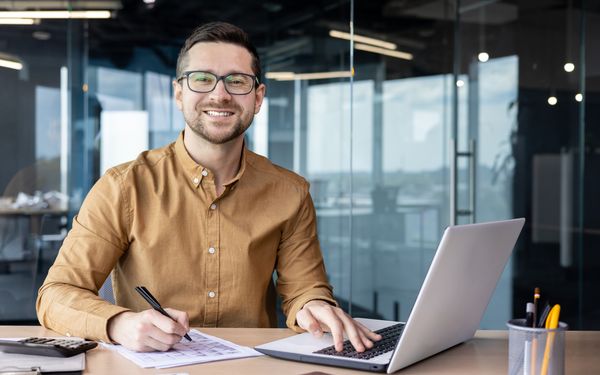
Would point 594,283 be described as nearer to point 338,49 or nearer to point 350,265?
point 350,265

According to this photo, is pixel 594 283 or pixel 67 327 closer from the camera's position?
pixel 67 327

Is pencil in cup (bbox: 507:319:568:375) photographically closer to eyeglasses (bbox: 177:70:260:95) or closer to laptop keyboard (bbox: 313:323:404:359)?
laptop keyboard (bbox: 313:323:404:359)

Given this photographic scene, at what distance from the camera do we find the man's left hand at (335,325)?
62.4 inches

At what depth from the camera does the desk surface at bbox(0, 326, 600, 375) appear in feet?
4.85

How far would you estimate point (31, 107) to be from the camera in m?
4.17

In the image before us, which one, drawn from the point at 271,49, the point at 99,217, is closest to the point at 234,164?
the point at 99,217

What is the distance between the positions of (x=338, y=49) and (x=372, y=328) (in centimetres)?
279

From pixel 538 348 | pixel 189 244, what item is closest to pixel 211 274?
pixel 189 244

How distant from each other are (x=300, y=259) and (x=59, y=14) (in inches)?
102

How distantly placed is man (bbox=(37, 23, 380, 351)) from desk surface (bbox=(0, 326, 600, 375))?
0.66 ft

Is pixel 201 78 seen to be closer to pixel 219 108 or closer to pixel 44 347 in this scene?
pixel 219 108

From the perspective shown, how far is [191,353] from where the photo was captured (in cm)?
158

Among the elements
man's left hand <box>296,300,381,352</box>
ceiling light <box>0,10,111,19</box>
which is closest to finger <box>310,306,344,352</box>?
man's left hand <box>296,300,381,352</box>

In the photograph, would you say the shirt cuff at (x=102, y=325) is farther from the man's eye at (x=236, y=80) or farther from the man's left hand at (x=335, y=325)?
the man's eye at (x=236, y=80)
